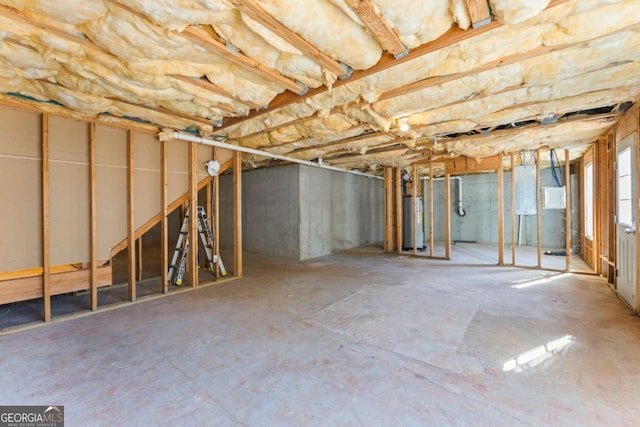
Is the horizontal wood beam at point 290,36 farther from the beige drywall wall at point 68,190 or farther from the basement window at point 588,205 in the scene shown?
the basement window at point 588,205

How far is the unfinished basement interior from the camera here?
1747 millimetres

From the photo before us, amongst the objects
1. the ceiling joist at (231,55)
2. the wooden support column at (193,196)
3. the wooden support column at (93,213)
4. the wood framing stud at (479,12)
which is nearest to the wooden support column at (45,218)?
the wooden support column at (93,213)

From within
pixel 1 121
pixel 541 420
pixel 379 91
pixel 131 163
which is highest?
pixel 379 91

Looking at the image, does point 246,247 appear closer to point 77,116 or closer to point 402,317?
point 77,116

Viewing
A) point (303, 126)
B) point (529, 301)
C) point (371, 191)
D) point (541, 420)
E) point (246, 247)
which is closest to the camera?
point (541, 420)

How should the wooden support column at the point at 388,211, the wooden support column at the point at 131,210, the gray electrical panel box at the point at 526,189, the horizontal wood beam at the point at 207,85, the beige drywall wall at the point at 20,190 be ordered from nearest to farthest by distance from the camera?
1. the horizontal wood beam at the point at 207,85
2. the beige drywall wall at the point at 20,190
3. the wooden support column at the point at 131,210
4. the gray electrical panel box at the point at 526,189
5. the wooden support column at the point at 388,211

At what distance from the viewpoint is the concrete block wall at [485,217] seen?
777 cm

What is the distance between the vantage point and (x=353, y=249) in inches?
314

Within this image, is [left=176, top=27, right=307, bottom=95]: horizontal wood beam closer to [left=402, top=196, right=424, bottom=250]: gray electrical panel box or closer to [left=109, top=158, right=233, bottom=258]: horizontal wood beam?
[left=109, top=158, right=233, bottom=258]: horizontal wood beam

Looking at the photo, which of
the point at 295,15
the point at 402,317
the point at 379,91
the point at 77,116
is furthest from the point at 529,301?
the point at 77,116

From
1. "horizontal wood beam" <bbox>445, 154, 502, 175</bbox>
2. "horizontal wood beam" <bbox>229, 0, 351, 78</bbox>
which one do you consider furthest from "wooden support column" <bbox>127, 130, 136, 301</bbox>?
"horizontal wood beam" <bbox>445, 154, 502, 175</bbox>

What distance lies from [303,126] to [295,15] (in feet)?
7.06

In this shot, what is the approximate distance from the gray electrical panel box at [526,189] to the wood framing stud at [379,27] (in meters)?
4.83

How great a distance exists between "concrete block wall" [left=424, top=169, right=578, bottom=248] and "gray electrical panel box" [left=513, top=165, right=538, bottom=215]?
276 centimetres
